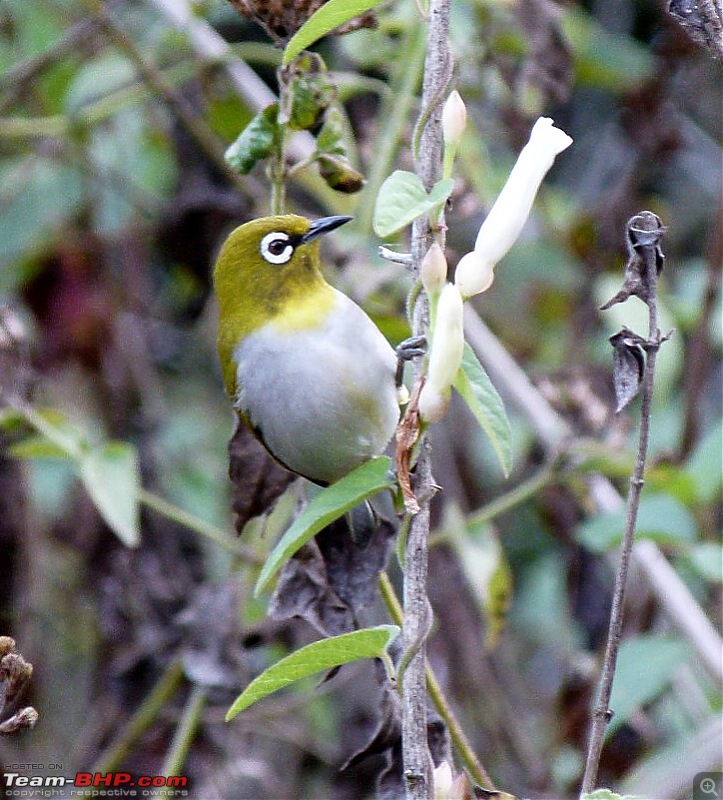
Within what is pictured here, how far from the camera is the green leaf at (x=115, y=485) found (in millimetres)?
2719

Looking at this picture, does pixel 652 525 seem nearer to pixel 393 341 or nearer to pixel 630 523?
pixel 393 341

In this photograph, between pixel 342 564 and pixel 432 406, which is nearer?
pixel 432 406

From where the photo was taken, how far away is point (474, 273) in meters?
1.53

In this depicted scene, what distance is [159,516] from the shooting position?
398cm

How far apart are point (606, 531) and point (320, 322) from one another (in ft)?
3.35

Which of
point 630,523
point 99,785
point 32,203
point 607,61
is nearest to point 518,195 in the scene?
point 630,523

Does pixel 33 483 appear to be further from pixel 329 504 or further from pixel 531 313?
pixel 329 504

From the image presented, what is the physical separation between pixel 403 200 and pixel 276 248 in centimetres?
121

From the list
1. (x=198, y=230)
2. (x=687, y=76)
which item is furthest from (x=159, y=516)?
(x=687, y=76)

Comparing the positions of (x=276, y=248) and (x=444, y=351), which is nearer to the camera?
(x=444, y=351)

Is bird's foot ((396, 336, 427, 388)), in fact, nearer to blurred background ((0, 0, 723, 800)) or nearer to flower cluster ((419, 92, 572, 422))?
flower cluster ((419, 92, 572, 422))

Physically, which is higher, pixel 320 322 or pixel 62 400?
pixel 320 322

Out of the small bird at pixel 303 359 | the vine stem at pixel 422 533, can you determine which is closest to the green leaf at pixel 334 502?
the vine stem at pixel 422 533

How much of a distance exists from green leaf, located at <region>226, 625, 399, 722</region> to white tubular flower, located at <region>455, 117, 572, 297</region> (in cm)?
48
